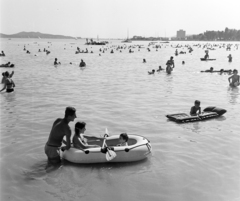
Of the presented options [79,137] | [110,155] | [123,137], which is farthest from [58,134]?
[123,137]

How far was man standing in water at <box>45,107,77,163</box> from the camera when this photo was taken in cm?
693

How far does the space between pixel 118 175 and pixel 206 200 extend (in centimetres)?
215

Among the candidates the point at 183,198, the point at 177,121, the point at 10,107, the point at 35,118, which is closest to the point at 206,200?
the point at 183,198

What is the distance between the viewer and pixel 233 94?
57.2 ft

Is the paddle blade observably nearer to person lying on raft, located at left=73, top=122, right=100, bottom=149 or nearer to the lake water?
the lake water

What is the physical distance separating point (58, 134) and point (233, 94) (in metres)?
13.2

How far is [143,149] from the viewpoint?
7812 mm

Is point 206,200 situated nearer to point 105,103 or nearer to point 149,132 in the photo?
point 149,132

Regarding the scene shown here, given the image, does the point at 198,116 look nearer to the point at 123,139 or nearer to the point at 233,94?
the point at 123,139

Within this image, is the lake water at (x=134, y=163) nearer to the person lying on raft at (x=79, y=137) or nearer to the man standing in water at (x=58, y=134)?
the man standing in water at (x=58, y=134)

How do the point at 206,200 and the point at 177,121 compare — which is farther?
the point at 177,121

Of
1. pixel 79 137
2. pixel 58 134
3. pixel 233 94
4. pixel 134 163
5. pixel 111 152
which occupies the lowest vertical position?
pixel 134 163

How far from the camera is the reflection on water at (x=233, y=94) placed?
15.4 metres

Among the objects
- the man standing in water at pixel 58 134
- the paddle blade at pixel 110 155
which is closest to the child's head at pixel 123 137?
the paddle blade at pixel 110 155
